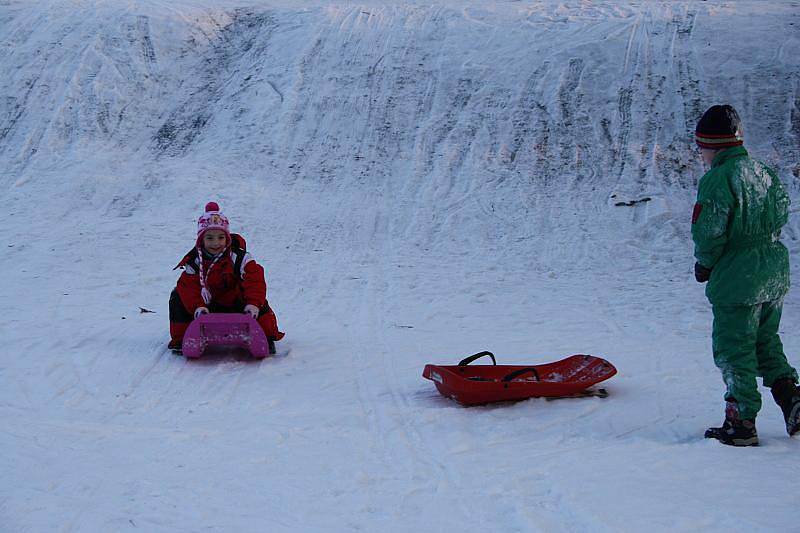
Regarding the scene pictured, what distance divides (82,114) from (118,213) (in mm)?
4316

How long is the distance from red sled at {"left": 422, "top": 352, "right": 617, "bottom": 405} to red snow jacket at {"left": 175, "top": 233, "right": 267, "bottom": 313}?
1.87m

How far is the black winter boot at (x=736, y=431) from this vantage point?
390 centimetres

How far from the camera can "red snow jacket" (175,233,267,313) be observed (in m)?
6.28

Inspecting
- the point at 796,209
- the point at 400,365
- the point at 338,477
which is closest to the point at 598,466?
the point at 338,477

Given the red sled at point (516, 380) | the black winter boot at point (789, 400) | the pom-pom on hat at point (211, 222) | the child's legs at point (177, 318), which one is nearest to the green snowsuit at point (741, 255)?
the black winter boot at point (789, 400)

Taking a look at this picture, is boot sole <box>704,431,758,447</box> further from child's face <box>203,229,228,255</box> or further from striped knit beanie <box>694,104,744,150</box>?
child's face <box>203,229,228,255</box>

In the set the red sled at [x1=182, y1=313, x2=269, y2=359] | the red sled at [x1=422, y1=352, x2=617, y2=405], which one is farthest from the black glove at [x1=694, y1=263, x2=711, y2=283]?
the red sled at [x1=182, y1=313, x2=269, y2=359]

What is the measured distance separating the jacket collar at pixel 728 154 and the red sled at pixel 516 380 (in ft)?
5.62

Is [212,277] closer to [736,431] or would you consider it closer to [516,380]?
[516,380]

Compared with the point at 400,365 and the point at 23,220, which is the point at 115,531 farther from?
the point at 23,220

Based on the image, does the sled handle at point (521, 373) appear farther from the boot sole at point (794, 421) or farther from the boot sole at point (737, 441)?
the boot sole at point (794, 421)

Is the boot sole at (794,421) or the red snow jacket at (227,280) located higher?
the red snow jacket at (227,280)

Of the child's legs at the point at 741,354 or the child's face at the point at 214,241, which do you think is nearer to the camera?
the child's legs at the point at 741,354

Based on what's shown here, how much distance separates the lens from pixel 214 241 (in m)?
6.29
